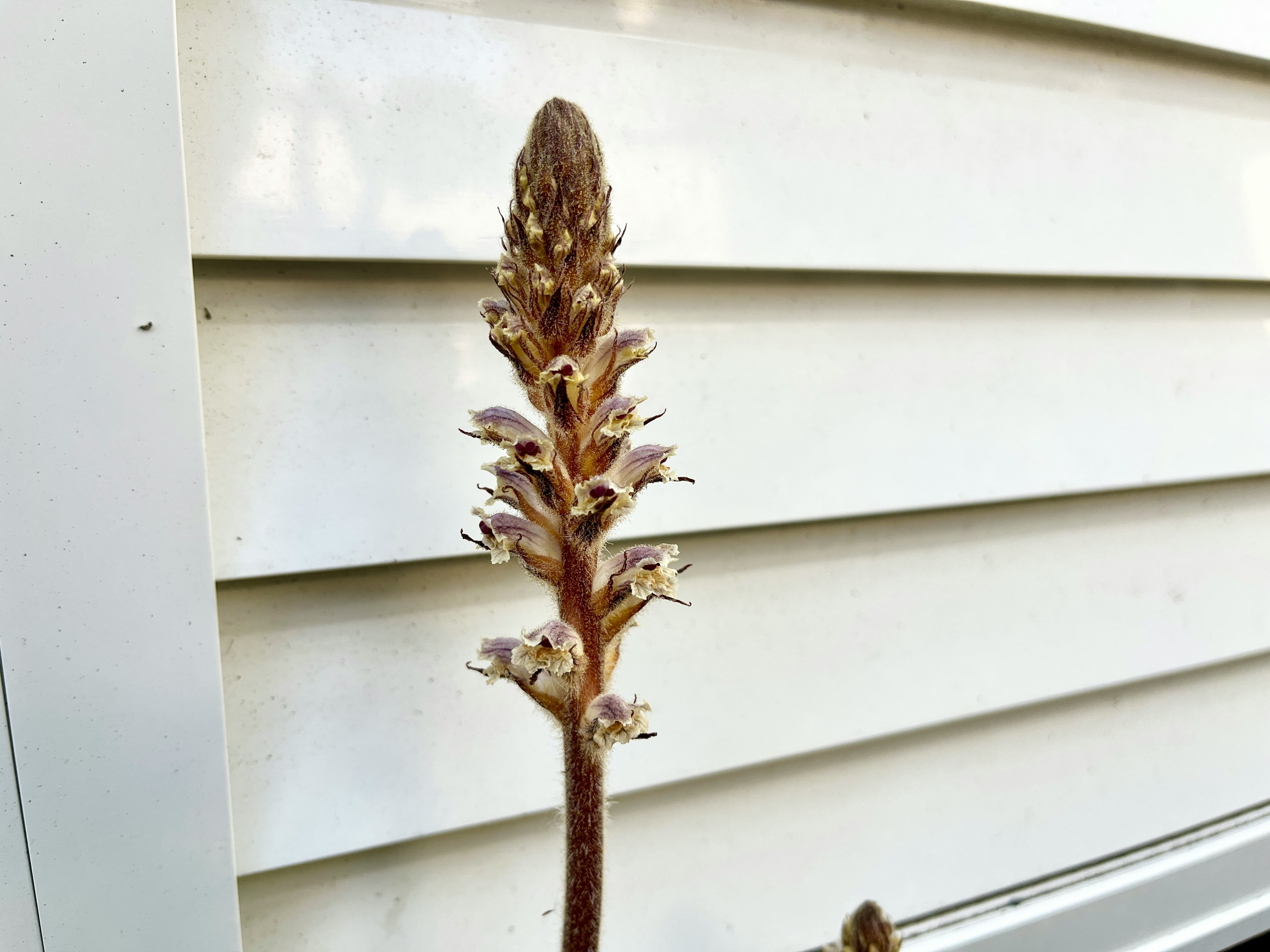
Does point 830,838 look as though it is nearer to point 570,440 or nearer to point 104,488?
point 570,440

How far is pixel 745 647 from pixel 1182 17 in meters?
1.43

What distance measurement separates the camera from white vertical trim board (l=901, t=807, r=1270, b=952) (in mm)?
1464

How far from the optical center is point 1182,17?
1.37 m

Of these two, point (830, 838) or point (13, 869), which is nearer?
point (13, 869)

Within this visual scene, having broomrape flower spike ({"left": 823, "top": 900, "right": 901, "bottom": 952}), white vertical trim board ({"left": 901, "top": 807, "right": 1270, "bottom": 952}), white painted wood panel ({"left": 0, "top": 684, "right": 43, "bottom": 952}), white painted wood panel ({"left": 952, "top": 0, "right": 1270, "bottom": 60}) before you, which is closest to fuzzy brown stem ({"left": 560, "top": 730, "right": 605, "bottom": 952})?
broomrape flower spike ({"left": 823, "top": 900, "right": 901, "bottom": 952})

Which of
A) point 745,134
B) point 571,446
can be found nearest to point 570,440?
point 571,446

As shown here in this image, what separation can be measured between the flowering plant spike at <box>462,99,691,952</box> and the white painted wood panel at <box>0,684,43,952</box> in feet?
1.75

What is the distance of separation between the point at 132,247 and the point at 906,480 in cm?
117

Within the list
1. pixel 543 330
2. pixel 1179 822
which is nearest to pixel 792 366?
pixel 543 330

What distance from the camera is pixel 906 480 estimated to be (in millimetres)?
1304

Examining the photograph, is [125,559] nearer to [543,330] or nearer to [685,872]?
[543,330]

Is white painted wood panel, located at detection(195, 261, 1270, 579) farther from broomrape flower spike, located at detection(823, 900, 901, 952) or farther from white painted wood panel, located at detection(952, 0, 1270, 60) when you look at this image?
broomrape flower spike, located at detection(823, 900, 901, 952)

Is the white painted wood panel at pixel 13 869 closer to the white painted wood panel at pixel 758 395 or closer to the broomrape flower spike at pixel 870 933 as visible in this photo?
the white painted wood panel at pixel 758 395

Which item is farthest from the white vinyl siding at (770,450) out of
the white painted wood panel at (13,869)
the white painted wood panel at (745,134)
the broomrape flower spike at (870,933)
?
the broomrape flower spike at (870,933)
